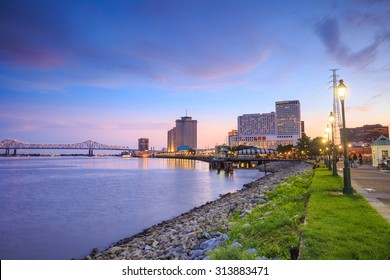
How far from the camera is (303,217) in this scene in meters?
7.23

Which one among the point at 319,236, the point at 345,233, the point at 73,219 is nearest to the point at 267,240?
the point at 319,236

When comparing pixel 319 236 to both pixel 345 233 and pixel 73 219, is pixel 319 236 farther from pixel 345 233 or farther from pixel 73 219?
pixel 73 219

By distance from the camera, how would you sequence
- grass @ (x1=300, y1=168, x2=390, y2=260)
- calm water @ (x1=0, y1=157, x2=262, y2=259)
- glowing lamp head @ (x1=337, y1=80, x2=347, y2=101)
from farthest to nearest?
calm water @ (x1=0, y1=157, x2=262, y2=259)
glowing lamp head @ (x1=337, y1=80, x2=347, y2=101)
grass @ (x1=300, y1=168, x2=390, y2=260)

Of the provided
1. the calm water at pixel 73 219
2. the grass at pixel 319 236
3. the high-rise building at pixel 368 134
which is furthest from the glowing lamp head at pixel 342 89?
the high-rise building at pixel 368 134

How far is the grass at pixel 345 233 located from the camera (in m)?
4.65

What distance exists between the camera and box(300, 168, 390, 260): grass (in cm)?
465

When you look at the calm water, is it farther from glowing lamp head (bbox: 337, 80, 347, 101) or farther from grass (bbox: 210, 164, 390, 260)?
glowing lamp head (bbox: 337, 80, 347, 101)

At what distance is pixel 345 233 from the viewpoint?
5.68 m

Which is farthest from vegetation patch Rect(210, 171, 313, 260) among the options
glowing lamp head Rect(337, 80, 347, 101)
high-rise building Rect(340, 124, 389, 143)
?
high-rise building Rect(340, 124, 389, 143)

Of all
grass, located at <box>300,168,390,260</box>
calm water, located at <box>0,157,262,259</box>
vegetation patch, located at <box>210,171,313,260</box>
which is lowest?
calm water, located at <box>0,157,262,259</box>

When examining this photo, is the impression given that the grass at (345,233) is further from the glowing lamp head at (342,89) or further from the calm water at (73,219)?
the calm water at (73,219)

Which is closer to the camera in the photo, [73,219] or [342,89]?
[342,89]
